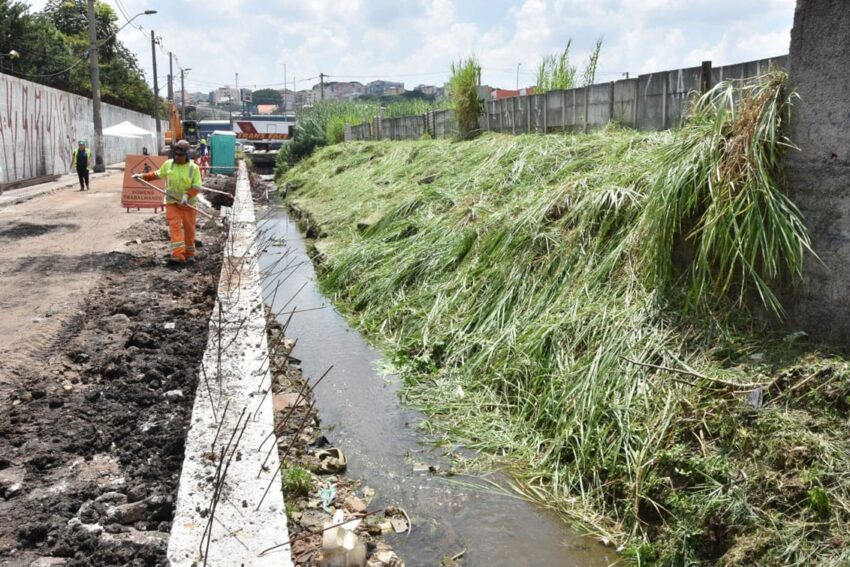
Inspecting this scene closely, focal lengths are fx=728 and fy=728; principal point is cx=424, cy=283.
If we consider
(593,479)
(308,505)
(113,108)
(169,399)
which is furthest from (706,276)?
(113,108)

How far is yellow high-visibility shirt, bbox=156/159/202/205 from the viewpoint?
394 inches

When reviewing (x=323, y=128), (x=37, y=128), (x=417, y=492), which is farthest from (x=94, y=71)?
(x=417, y=492)

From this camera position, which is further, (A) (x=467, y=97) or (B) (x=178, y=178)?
(A) (x=467, y=97)

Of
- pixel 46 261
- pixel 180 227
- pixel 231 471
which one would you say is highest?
pixel 180 227

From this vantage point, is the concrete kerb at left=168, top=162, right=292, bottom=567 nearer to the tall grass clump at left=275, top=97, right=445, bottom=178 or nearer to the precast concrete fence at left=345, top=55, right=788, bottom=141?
the precast concrete fence at left=345, top=55, right=788, bottom=141

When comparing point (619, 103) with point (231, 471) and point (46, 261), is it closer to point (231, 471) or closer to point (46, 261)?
point (231, 471)

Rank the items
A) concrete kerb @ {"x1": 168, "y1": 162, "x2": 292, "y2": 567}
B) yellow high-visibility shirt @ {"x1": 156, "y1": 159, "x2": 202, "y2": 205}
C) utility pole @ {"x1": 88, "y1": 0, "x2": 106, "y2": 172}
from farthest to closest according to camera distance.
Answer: utility pole @ {"x1": 88, "y1": 0, "x2": 106, "y2": 172} → yellow high-visibility shirt @ {"x1": 156, "y1": 159, "x2": 202, "y2": 205} → concrete kerb @ {"x1": 168, "y1": 162, "x2": 292, "y2": 567}

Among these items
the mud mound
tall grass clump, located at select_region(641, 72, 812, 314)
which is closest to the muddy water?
tall grass clump, located at select_region(641, 72, 812, 314)

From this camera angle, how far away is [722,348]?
411 cm

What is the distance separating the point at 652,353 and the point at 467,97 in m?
11.0

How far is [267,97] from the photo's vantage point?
15688 centimetres

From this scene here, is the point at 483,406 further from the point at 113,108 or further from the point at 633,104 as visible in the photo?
the point at 113,108

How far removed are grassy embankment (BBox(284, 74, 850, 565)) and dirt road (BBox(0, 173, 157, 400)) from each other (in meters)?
3.07

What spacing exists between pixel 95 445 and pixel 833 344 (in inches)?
162
